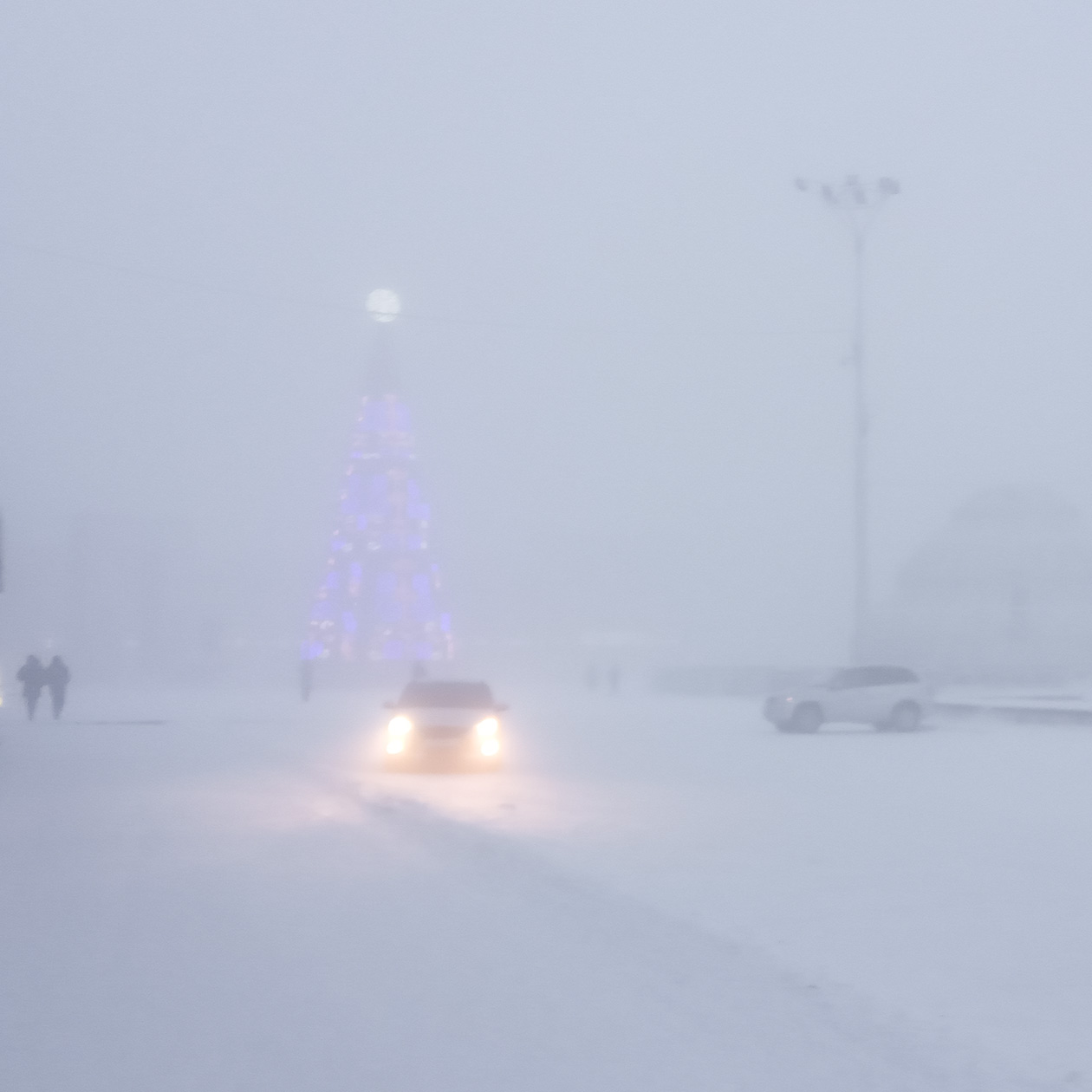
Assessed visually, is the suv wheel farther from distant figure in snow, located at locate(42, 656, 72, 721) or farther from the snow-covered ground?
distant figure in snow, located at locate(42, 656, 72, 721)

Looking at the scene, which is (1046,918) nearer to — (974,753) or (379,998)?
(379,998)

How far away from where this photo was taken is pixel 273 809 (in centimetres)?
1727

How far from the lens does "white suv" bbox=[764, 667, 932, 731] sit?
34.4m

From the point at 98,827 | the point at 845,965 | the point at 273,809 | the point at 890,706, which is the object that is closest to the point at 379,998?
the point at 845,965

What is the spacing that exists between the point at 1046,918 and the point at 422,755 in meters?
13.2

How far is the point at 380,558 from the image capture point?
103 meters

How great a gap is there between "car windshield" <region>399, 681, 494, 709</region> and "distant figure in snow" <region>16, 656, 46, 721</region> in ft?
55.8

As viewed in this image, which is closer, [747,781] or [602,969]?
[602,969]

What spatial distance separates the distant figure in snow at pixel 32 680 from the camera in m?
38.4

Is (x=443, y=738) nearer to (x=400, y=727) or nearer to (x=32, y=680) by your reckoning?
(x=400, y=727)

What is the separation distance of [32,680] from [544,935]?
1246 inches

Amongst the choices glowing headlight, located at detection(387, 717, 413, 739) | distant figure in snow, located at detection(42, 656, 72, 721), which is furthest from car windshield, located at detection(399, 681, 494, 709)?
distant figure in snow, located at detection(42, 656, 72, 721)

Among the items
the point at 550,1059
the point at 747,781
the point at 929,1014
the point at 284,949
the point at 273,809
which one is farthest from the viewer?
the point at 747,781

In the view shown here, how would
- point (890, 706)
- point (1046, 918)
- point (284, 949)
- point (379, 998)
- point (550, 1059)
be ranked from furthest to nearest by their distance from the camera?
1. point (890, 706)
2. point (1046, 918)
3. point (284, 949)
4. point (379, 998)
5. point (550, 1059)
